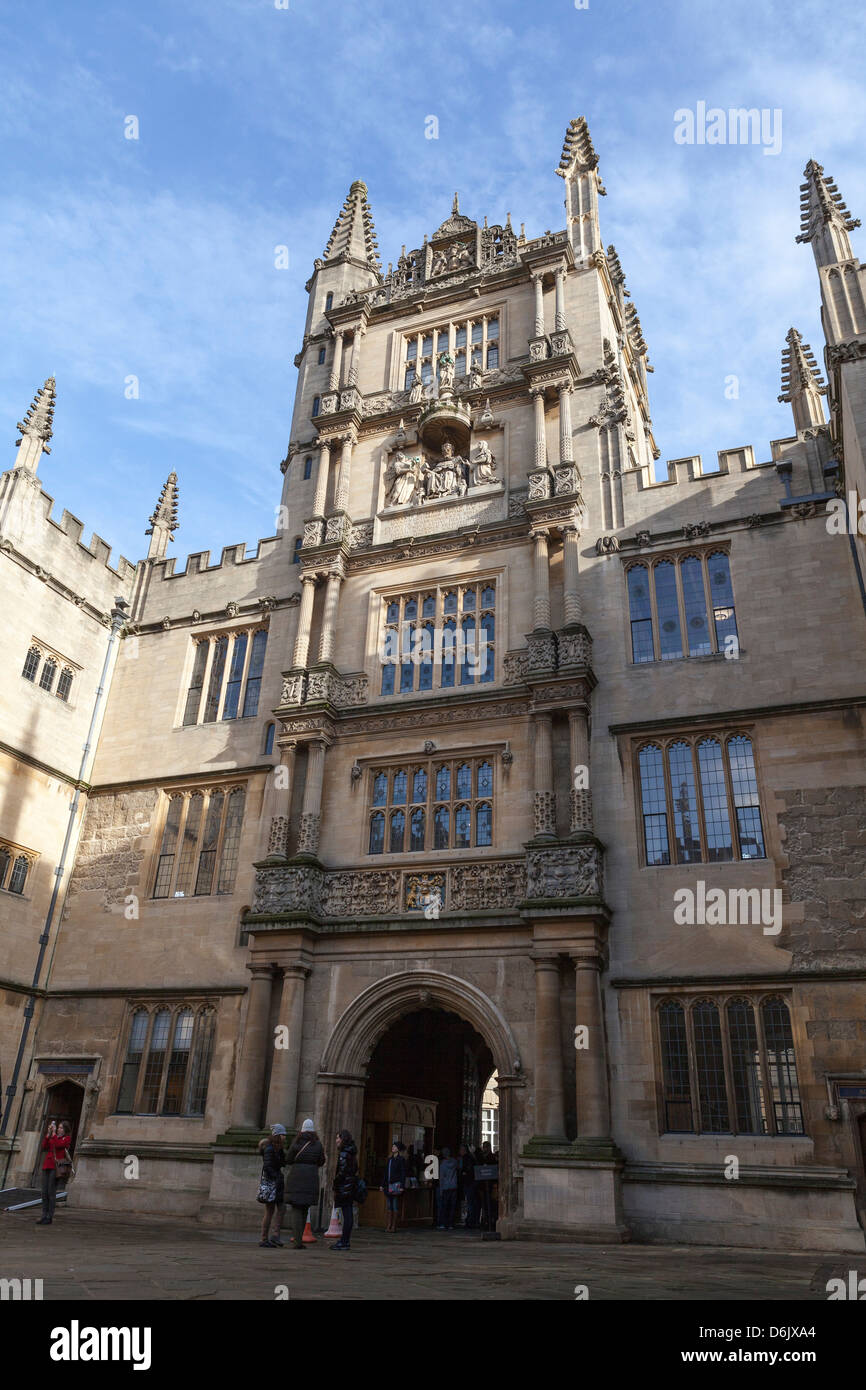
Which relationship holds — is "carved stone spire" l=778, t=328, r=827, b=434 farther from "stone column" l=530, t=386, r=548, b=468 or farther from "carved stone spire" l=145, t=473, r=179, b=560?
"carved stone spire" l=145, t=473, r=179, b=560

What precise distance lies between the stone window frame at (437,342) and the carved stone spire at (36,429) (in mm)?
10378

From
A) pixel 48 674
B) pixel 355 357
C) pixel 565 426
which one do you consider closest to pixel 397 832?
pixel 565 426

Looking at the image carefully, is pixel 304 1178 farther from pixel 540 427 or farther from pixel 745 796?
pixel 540 427

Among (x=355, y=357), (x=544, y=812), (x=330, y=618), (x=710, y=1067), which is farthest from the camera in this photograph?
(x=355, y=357)

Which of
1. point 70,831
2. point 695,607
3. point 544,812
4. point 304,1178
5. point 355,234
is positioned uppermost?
point 355,234

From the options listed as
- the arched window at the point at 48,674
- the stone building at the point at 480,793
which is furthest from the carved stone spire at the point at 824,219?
the arched window at the point at 48,674

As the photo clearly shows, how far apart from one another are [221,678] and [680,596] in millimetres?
13101

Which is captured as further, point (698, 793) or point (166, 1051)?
point (166, 1051)

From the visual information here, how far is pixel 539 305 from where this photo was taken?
89.9 feet

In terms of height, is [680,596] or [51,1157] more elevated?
[680,596]

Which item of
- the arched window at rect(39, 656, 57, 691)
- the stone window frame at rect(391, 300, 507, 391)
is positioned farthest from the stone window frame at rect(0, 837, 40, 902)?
the stone window frame at rect(391, 300, 507, 391)

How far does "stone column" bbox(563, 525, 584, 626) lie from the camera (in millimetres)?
22109

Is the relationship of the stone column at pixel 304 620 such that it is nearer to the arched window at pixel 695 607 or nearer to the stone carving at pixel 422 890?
the stone carving at pixel 422 890

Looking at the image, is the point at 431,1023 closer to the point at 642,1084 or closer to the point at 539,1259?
the point at 642,1084
